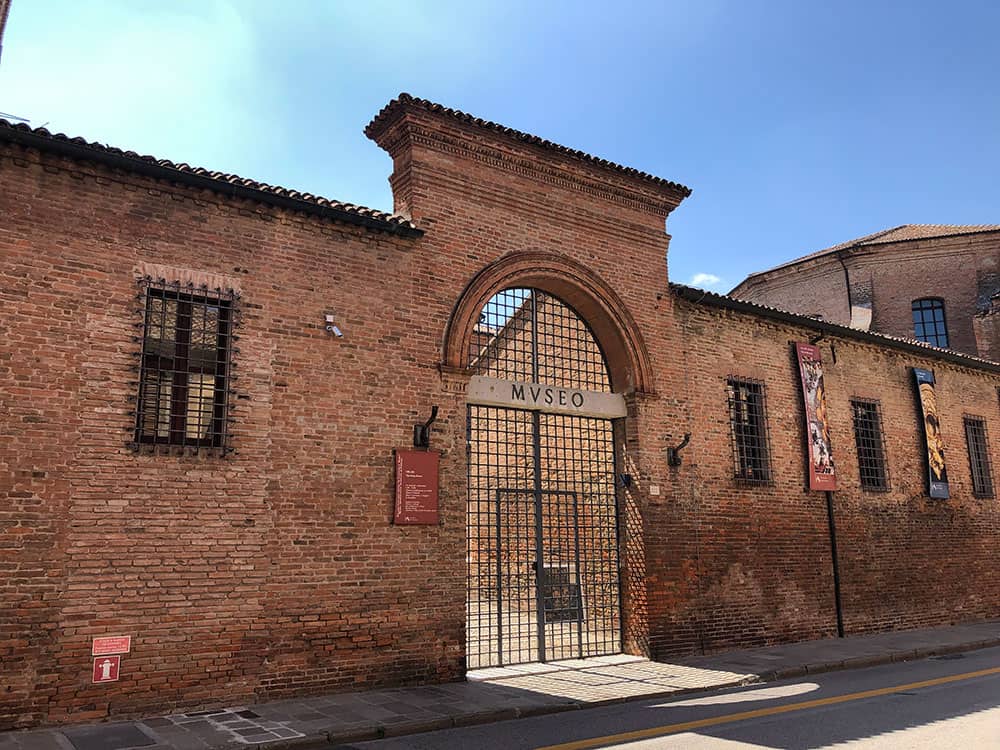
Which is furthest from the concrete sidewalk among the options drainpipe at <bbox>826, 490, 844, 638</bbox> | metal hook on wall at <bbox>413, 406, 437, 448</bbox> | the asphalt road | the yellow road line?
metal hook on wall at <bbox>413, 406, 437, 448</bbox>

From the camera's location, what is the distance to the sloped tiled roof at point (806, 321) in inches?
505

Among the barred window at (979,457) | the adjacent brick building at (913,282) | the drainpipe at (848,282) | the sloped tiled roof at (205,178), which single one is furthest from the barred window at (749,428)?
the drainpipe at (848,282)

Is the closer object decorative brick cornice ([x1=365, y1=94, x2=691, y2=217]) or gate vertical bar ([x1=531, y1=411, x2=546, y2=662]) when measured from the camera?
decorative brick cornice ([x1=365, y1=94, x2=691, y2=217])

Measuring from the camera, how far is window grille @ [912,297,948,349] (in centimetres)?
2589

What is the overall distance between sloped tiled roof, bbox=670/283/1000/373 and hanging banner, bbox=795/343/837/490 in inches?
19.8

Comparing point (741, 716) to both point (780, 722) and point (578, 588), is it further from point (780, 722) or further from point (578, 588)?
point (578, 588)

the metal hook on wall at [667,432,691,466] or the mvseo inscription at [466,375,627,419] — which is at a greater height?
the mvseo inscription at [466,375,627,419]

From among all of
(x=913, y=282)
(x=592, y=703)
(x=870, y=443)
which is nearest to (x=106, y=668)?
(x=592, y=703)

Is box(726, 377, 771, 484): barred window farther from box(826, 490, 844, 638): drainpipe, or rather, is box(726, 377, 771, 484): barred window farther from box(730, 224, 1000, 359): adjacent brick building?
box(730, 224, 1000, 359): adjacent brick building

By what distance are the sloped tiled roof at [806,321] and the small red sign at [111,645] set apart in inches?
356

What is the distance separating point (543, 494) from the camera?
446 inches

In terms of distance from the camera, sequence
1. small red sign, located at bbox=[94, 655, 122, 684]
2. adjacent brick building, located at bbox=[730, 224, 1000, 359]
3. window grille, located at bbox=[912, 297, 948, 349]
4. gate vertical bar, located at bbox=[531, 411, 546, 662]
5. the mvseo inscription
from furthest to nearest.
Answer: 1. window grille, located at bbox=[912, 297, 948, 349]
2. adjacent brick building, located at bbox=[730, 224, 1000, 359]
3. gate vertical bar, located at bbox=[531, 411, 546, 662]
4. the mvseo inscription
5. small red sign, located at bbox=[94, 655, 122, 684]

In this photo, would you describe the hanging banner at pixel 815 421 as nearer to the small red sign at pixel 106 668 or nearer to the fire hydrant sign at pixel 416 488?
the fire hydrant sign at pixel 416 488

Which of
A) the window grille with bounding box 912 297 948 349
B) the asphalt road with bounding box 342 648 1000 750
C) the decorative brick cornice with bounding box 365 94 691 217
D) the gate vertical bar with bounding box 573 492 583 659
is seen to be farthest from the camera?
the window grille with bounding box 912 297 948 349
